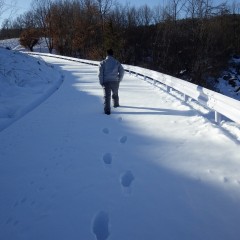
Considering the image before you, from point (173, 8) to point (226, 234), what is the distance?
1763 inches

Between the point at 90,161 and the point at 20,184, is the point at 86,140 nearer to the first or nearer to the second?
the point at 90,161

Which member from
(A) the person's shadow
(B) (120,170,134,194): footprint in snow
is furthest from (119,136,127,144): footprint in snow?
(A) the person's shadow

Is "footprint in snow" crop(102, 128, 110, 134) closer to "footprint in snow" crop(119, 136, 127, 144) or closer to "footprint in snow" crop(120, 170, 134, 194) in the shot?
"footprint in snow" crop(119, 136, 127, 144)

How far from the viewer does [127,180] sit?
15.9ft

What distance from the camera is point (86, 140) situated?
6953mm

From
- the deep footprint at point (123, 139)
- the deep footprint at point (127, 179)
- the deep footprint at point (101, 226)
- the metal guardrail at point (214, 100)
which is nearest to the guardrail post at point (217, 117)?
the metal guardrail at point (214, 100)

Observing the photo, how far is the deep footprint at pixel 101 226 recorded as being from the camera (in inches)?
140

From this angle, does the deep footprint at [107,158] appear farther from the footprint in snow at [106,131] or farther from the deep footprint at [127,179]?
the footprint in snow at [106,131]

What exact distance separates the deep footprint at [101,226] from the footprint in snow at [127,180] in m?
0.66

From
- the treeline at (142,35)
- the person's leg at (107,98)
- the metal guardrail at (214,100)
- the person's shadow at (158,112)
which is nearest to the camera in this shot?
the metal guardrail at (214,100)

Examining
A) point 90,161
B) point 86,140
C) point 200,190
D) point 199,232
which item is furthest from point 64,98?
point 199,232

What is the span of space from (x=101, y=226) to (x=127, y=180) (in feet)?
3.97

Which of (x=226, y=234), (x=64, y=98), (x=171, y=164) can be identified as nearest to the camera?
(x=226, y=234)

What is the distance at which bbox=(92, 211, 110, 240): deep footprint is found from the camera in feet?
11.7
